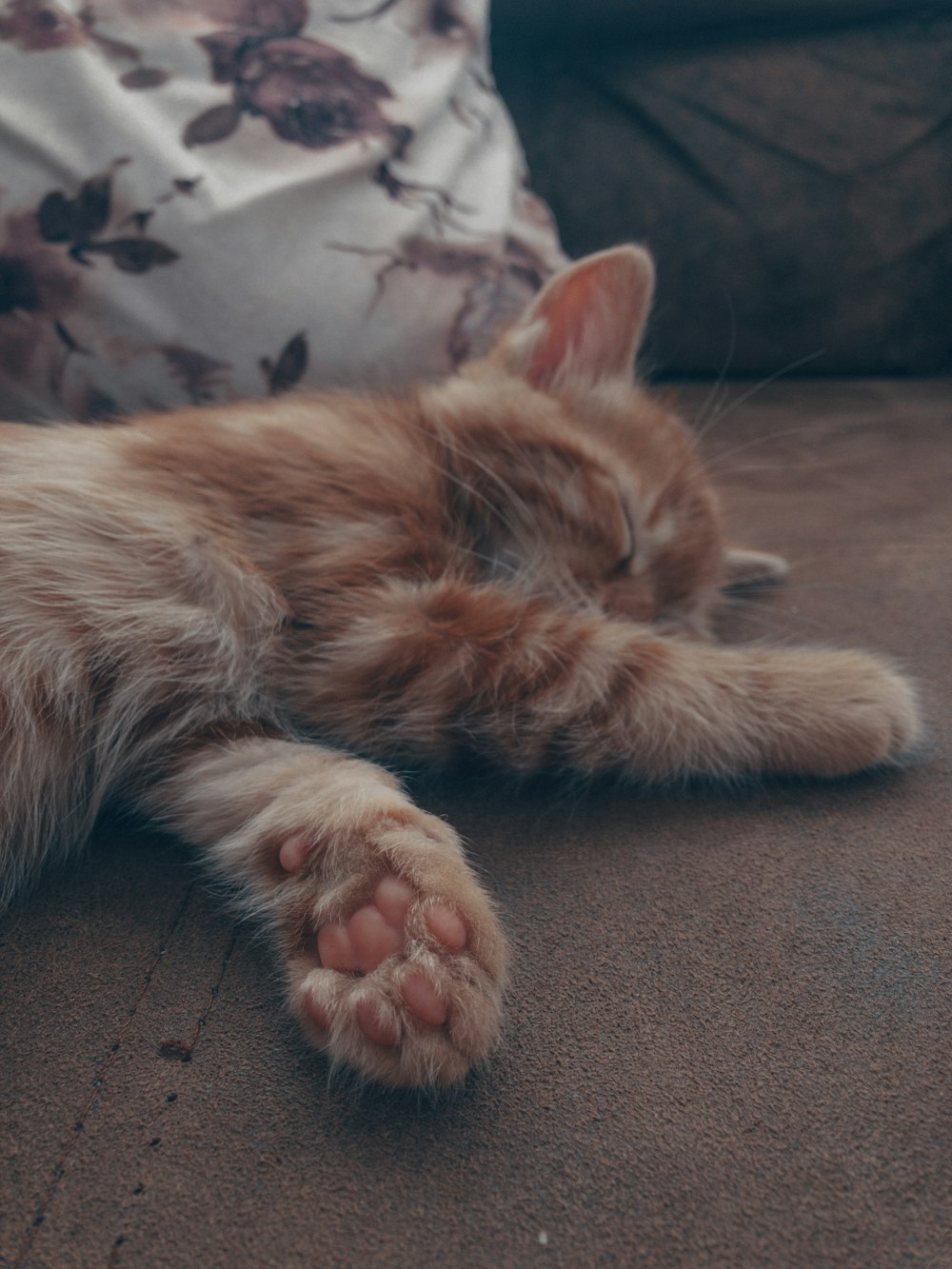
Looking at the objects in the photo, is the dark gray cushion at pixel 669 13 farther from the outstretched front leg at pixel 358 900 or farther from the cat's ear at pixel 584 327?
the outstretched front leg at pixel 358 900

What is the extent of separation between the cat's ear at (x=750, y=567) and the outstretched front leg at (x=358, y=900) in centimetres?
71

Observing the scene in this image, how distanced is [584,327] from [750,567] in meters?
0.43

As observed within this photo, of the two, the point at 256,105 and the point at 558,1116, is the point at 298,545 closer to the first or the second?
the point at 558,1116

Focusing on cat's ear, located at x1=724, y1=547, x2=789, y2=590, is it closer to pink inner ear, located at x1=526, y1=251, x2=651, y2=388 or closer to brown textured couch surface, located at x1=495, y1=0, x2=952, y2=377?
pink inner ear, located at x1=526, y1=251, x2=651, y2=388

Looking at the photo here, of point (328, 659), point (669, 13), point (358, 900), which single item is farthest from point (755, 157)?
point (358, 900)

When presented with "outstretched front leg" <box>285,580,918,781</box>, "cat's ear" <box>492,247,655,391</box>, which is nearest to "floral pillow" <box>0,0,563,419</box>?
"cat's ear" <box>492,247,655,391</box>

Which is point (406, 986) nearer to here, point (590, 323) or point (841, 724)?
point (841, 724)

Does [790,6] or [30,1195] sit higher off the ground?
[790,6]

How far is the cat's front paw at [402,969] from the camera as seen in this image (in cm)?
58

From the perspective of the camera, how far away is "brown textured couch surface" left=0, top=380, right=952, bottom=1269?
492 millimetres

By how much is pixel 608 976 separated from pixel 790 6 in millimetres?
2436

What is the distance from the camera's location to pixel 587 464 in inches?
45.3

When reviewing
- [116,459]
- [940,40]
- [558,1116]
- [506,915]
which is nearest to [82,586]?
[116,459]

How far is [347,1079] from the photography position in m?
0.59
